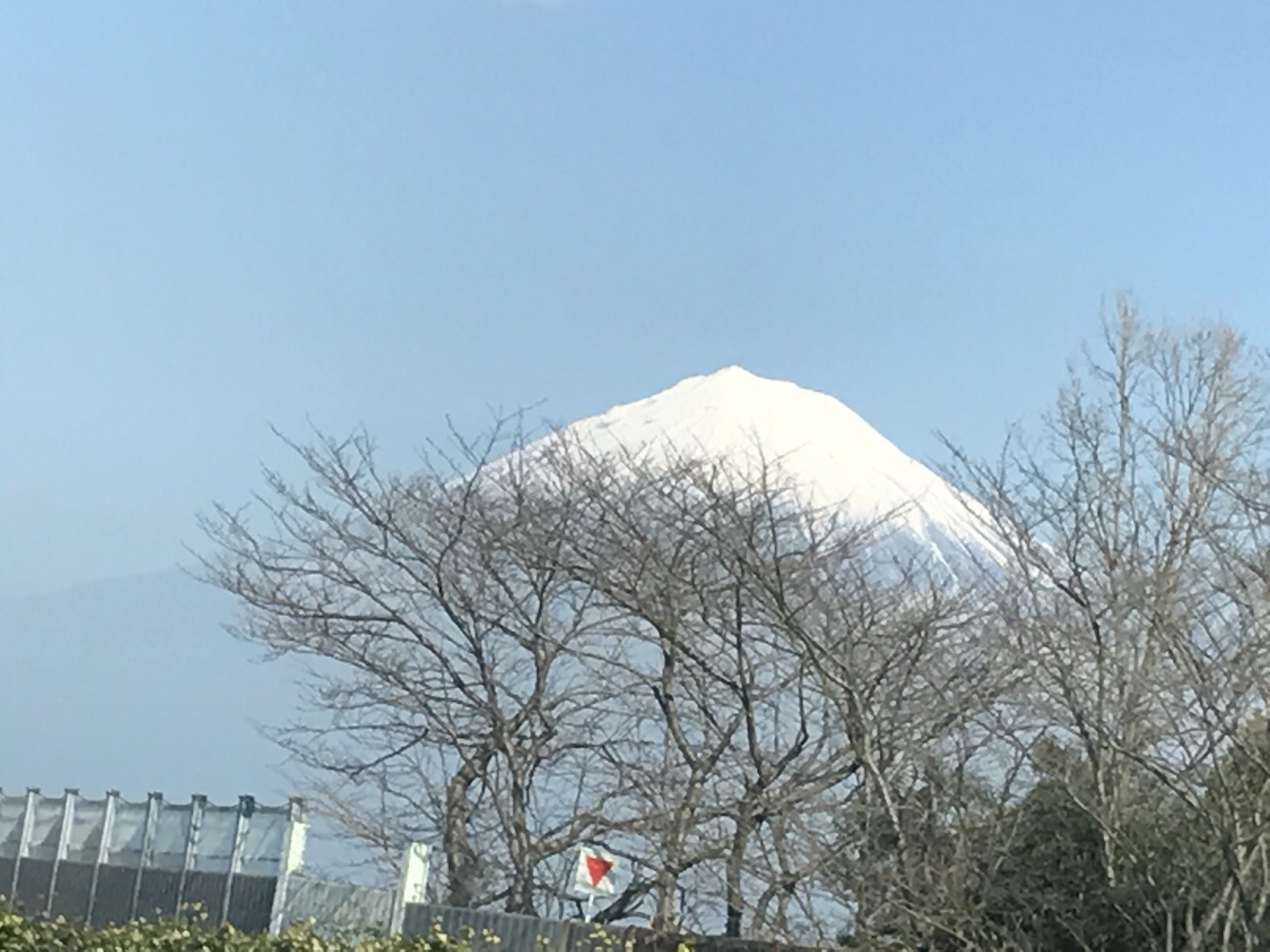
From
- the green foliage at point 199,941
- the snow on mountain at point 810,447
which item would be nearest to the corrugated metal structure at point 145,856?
the green foliage at point 199,941

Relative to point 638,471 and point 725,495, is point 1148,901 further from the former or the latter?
point 638,471

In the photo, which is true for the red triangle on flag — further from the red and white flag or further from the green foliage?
the green foliage

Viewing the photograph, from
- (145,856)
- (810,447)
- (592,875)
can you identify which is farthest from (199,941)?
(810,447)

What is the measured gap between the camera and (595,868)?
593 inches

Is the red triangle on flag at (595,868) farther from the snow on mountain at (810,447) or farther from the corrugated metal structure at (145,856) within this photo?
the snow on mountain at (810,447)

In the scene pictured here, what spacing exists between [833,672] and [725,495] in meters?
3.45

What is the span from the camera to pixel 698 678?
1553 centimetres

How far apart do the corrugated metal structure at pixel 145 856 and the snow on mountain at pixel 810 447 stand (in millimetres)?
4800

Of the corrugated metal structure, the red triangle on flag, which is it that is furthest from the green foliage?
the red triangle on flag

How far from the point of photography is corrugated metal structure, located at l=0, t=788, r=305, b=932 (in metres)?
15.4

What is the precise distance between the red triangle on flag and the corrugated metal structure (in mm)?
2480

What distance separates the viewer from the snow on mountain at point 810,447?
583 inches

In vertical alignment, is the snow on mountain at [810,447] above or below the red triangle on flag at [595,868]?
above

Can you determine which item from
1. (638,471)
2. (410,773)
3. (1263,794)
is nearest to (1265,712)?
(1263,794)
